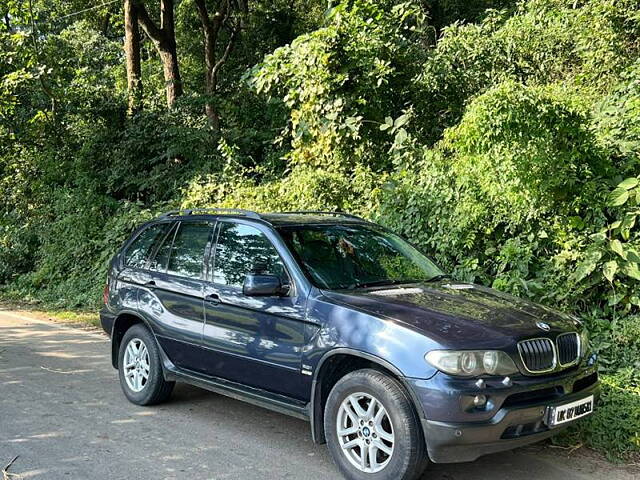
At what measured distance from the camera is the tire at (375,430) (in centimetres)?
389

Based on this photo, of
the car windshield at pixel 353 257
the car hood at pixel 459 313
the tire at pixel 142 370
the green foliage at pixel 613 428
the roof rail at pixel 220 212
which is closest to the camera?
the car hood at pixel 459 313

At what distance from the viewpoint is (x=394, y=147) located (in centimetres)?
1010

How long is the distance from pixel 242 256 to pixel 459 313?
1.93 m

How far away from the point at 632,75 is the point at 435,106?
138 inches

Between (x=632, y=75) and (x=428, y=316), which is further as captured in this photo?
(x=632, y=75)

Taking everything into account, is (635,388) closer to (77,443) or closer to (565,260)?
(565,260)

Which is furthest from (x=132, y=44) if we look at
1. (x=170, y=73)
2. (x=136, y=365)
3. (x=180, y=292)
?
(x=180, y=292)

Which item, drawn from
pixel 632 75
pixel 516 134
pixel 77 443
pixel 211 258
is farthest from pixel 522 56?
pixel 77 443

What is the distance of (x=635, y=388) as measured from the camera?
556 centimetres

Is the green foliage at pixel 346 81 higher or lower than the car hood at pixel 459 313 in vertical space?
higher

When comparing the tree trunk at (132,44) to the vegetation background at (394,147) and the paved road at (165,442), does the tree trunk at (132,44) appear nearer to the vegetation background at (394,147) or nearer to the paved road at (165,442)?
the vegetation background at (394,147)

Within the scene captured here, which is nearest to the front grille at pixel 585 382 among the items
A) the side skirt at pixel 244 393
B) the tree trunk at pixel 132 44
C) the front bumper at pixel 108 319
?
the side skirt at pixel 244 393

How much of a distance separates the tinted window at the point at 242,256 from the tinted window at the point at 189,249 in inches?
8.7

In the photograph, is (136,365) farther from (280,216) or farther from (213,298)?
(280,216)
